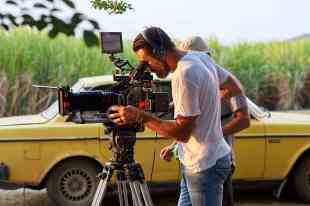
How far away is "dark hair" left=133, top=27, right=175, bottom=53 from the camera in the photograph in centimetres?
385

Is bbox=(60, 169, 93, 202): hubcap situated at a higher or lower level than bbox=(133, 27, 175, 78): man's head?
lower

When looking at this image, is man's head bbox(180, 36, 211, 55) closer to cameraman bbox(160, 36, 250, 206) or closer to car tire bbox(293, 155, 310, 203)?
cameraman bbox(160, 36, 250, 206)

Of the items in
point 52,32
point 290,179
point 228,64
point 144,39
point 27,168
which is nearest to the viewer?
point 52,32

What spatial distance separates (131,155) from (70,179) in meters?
3.35

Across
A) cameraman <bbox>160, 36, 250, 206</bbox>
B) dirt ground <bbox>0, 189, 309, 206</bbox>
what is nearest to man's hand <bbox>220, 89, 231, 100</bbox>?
cameraman <bbox>160, 36, 250, 206</bbox>

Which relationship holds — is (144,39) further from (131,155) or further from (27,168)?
(27,168)

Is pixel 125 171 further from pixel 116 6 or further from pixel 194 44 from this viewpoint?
pixel 194 44

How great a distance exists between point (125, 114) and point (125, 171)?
2.13 feet

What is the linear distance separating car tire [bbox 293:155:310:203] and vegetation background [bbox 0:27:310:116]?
380 centimetres

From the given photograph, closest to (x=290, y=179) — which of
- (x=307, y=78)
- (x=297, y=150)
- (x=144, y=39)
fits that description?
(x=297, y=150)

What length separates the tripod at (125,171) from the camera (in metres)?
4.25

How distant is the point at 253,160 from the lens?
7707mm

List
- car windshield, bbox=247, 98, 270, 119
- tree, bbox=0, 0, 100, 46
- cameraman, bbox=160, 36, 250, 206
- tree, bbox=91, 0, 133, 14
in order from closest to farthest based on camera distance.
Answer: tree, bbox=0, 0, 100, 46
cameraman, bbox=160, 36, 250, 206
tree, bbox=91, 0, 133, 14
car windshield, bbox=247, 98, 270, 119

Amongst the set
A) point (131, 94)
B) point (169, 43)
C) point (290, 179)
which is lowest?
point (290, 179)
